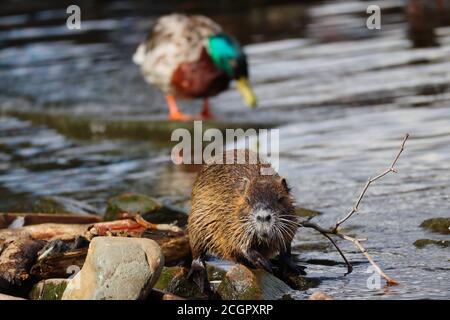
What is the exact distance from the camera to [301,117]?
1123 centimetres

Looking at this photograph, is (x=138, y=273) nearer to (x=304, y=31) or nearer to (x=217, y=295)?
(x=217, y=295)

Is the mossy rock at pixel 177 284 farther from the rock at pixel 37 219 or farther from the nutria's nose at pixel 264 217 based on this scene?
the rock at pixel 37 219

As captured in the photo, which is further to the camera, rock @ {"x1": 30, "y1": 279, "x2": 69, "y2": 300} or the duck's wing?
the duck's wing

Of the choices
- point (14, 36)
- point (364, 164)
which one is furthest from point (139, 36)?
point (364, 164)

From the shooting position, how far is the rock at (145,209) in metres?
7.68

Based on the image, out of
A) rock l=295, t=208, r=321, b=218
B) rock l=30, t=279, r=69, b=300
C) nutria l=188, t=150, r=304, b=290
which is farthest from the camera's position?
rock l=295, t=208, r=321, b=218

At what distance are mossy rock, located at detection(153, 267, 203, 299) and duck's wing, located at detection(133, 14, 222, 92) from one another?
637 centimetres

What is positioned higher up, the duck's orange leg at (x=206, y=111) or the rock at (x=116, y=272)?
the rock at (x=116, y=272)

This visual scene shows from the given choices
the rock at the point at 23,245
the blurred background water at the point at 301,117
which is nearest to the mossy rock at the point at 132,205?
the blurred background water at the point at 301,117

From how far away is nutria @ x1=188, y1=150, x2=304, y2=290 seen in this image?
589 centimetres

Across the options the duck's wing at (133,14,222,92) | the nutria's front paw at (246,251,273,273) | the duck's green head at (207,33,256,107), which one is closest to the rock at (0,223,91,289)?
the nutria's front paw at (246,251,273,273)

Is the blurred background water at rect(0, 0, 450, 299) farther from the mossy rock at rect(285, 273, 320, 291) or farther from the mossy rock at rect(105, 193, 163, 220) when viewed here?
the mossy rock at rect(105, 193, 163, 220)

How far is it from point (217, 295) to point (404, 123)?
16.2 feet

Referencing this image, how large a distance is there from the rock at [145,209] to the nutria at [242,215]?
1.24 m
